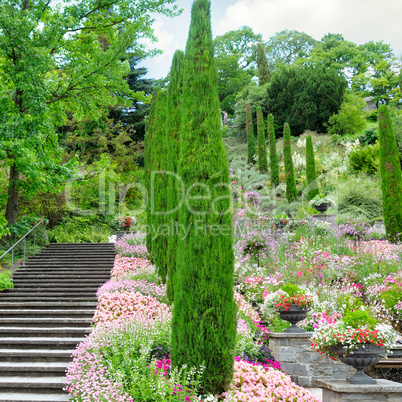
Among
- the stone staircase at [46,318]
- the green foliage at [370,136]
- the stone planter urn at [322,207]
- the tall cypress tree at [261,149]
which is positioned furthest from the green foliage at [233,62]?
the stone staircase at [46,318]

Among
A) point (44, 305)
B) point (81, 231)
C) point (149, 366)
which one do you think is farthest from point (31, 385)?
point (81, 231)

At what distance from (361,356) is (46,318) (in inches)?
240

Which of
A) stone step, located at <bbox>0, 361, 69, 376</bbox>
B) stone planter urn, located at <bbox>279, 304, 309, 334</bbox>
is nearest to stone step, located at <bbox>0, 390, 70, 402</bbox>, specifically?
stone step, located at <bbox>0, 361, 69, 376</bbox>

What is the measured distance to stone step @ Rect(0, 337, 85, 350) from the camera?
6145 mm

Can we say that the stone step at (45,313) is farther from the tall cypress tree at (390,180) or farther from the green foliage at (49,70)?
the tall cypress tree at (390,180)

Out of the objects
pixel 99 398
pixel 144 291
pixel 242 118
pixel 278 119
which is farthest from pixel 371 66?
pixel 99 398

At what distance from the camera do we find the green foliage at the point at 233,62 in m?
34.7

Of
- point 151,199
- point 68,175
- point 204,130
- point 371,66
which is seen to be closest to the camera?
point 204,130

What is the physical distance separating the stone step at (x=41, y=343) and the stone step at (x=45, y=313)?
1.24 m

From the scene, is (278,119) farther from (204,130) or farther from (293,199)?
(204,130)

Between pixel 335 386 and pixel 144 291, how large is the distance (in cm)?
447

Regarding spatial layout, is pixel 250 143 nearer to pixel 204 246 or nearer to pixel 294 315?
pixel 294 315

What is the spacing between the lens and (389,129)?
1324 cm

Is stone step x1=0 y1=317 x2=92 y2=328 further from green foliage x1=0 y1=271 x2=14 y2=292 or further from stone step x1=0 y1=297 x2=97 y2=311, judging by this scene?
green foliage x1=0 y1=271 x2=14 y2=292
